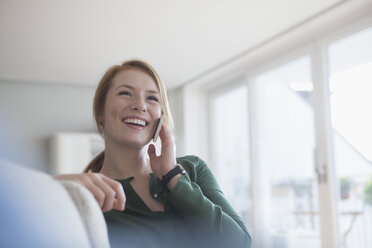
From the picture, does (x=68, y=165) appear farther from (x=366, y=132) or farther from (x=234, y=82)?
(x=366, y=132)

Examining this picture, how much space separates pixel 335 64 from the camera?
3.87m

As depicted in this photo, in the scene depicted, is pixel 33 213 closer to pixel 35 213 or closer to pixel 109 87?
pixel 35 213

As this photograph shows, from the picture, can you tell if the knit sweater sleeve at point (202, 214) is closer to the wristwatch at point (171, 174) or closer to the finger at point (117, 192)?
the wristwatch at point (171, 174)

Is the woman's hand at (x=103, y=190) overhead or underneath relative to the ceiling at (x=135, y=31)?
underneath

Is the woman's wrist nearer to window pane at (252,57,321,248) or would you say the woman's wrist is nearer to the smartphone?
the smartphone

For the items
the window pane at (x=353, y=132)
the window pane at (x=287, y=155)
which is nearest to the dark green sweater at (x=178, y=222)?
the window pane at (x=353, y=132)

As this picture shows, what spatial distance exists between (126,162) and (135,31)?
325 cm

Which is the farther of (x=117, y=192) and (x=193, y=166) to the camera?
(x=193, y=166)

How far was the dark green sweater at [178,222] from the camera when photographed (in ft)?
1.95

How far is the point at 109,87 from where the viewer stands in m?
0.82

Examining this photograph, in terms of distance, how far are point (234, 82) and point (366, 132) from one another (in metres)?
2.11

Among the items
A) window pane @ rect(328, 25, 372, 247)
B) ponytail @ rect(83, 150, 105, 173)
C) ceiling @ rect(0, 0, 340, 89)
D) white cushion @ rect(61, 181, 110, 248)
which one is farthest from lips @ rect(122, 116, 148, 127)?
window pane @ rect(328, 25, 372, 247)

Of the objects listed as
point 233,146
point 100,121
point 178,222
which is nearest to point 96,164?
point 100,121

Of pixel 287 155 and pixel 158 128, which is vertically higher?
pixel 287 155
